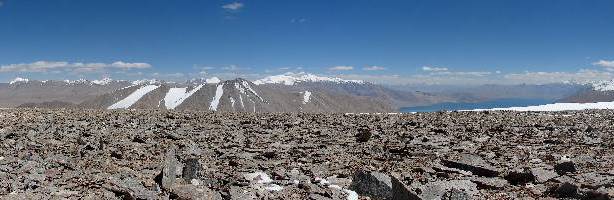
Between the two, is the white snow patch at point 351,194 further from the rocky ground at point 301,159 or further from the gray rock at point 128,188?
the gray rock at point 128,188

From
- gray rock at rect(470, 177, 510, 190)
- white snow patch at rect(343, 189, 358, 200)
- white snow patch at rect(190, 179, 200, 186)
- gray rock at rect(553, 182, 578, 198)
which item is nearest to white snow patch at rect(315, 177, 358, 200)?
white snow patch at rect(343, 189, 358, 200)

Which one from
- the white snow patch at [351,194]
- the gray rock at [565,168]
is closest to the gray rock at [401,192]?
the white snow patch at [351,194]

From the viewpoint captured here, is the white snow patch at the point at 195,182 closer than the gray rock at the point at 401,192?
No

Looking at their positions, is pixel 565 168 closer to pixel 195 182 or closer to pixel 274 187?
pixel 274 187

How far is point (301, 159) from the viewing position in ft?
56.7

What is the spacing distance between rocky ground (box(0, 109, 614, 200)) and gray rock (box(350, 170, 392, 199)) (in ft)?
0.09

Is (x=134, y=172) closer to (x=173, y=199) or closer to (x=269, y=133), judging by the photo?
(x=173, y=199)

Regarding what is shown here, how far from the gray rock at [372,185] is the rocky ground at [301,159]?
27 mm

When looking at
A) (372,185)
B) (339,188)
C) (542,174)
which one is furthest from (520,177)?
(339,188)

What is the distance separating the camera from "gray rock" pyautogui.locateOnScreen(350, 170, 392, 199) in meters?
12.6

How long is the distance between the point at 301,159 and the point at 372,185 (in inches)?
186

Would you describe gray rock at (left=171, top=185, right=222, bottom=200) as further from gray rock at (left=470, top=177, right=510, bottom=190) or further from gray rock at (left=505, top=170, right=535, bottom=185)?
gray rock at (left=505, top=170, right=535, bottom=185)

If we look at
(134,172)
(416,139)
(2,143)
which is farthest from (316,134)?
(2,143)

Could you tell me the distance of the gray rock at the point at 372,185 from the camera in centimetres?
1259
